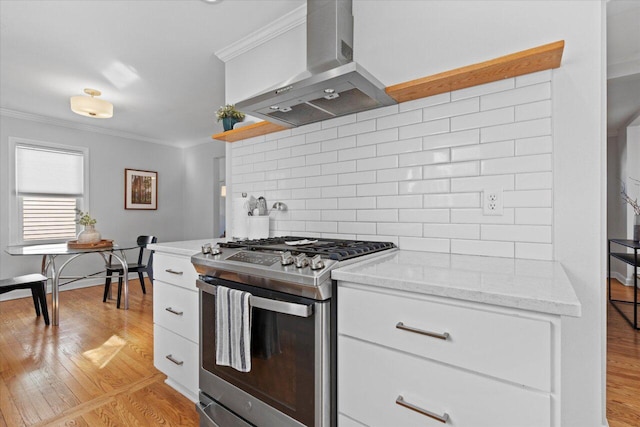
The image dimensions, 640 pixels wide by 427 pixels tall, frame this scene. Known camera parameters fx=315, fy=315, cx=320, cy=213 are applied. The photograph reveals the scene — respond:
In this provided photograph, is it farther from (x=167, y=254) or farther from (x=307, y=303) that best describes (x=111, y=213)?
(x=307, y=303)

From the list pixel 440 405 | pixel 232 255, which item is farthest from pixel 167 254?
pixel 440 405

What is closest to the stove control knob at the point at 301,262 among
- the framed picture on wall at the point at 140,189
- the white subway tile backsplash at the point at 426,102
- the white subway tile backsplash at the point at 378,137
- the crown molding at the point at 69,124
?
the white subway tile backsplash at the point at 378,137

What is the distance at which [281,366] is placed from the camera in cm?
123

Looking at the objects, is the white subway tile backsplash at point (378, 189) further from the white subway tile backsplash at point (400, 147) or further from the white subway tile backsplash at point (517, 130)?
the white subway tile backsplash at point (517, 130)

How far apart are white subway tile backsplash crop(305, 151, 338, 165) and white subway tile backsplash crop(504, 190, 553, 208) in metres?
0.95

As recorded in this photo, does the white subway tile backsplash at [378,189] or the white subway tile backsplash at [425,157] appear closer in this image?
the white subway tile backsplash at [425,157]

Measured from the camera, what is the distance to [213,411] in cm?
150

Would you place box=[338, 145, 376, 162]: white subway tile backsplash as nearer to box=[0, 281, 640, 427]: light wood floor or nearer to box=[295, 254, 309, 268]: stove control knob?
box=[295, 254, 309, 268]: stove control knob

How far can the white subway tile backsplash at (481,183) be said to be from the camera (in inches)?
53.5

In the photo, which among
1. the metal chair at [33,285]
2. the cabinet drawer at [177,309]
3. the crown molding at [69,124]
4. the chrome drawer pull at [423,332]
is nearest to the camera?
the chrome drawer pull at [423,332]

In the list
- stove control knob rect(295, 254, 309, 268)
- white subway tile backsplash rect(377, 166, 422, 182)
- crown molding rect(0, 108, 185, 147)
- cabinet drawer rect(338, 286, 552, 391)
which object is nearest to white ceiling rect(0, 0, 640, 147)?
crown molding rect(0, 108, 185, 147)

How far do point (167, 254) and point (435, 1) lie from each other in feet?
6.60

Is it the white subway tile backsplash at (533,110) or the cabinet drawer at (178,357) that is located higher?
the white subway tile backsplash at (533,110)

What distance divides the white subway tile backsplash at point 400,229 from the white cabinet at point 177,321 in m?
1.05
